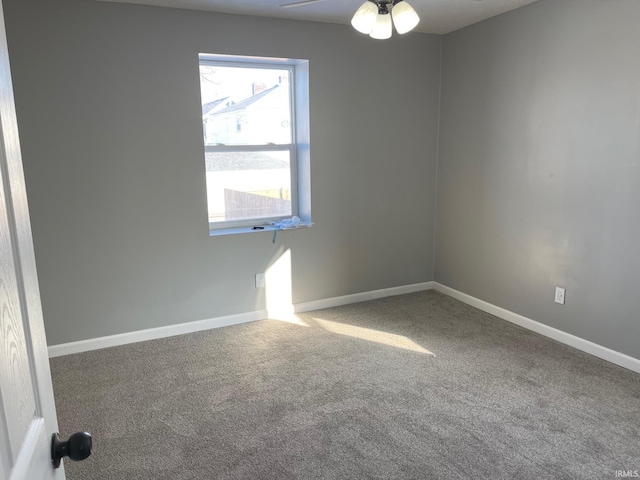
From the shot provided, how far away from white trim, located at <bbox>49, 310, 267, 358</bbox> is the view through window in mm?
767

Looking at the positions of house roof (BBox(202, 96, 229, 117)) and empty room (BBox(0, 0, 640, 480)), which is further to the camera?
house roof (BBox(202, 96, 229, 117))

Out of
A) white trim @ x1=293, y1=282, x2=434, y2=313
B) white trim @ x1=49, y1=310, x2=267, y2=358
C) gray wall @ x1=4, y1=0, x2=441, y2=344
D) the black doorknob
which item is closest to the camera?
the black doorknob

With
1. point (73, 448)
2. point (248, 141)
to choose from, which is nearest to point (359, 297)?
point (248, 141)

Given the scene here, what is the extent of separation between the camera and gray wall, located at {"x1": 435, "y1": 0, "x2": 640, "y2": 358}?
288cm

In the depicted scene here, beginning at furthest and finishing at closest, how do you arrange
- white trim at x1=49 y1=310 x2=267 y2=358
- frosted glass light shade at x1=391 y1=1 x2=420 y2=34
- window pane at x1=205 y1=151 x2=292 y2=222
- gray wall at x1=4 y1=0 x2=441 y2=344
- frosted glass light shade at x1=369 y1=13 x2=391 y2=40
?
window pane at x1=205 y1=151 x2=292 y2=222 → white trim at x1=49 y1=310 x2=267 y2=358 → gray wall at x1=4 y1=0 x2=441 y2=344 → frosted glass light shade at x1=369 y1=13 x2=391 y2=40 → frosted glass light shade at x1=391 y1=1 x2=420 y2=34

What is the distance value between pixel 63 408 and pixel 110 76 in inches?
83.4

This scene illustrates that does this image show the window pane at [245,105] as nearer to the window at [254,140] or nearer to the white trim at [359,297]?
the window at [254,140]

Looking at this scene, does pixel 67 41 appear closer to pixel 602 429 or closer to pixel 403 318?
pixel 403 318

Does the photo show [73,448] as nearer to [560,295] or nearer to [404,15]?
[404,15]

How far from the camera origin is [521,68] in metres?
3.47

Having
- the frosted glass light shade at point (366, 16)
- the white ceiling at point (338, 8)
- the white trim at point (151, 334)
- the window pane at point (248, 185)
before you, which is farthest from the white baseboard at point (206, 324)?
the frosted glass light shade at point (366, 16)

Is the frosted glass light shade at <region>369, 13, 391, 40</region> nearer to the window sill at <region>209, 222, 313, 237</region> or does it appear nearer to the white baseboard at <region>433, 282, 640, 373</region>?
the window sill at <region>209, 222, 313, 237</region>

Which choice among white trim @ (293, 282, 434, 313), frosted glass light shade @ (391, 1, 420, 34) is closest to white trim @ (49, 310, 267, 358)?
white trim @ (293, 282, 434, 313)

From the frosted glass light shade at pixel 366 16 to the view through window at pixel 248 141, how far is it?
1648 millimetres
